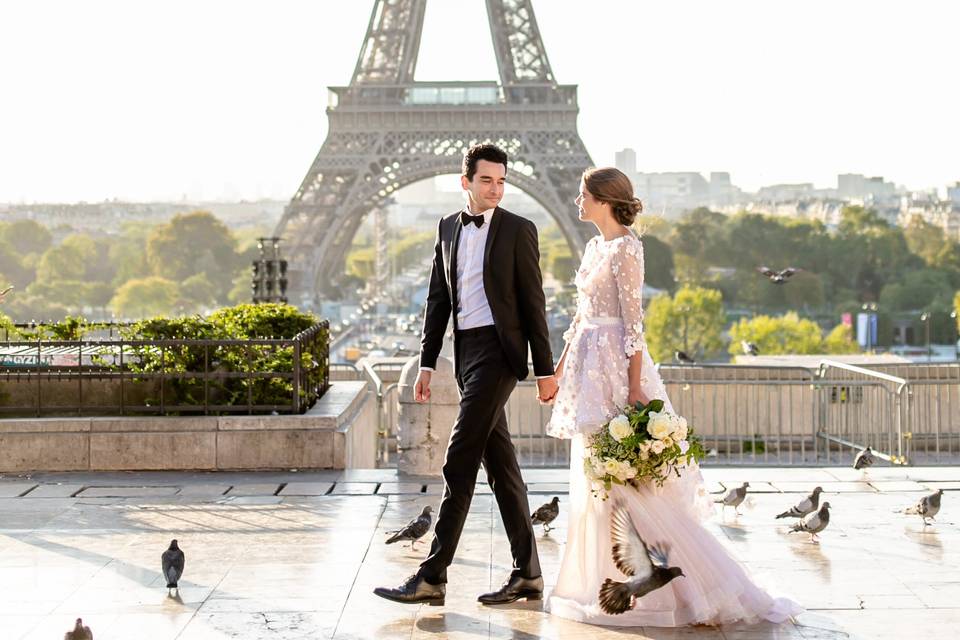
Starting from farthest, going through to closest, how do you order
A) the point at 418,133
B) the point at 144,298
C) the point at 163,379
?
the point at 144,298 < the point at 418,133 < the point at 163,379

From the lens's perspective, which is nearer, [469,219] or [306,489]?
[469,219]

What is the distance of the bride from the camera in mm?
5391

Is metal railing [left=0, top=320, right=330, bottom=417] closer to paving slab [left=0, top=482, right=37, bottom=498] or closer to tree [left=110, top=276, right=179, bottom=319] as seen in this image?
paving slab [left=0, top=482, right=37, bottom=498]

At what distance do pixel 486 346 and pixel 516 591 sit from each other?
1.05m

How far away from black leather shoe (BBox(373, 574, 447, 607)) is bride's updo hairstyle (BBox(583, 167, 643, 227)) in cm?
172

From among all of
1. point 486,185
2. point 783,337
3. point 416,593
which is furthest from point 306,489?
point 783,337

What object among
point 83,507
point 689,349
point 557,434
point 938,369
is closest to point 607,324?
point 557,434

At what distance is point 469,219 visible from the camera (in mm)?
5781

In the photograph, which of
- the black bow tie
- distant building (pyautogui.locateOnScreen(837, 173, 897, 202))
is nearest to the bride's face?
the black bow tie

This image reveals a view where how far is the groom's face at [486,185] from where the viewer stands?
5.66m

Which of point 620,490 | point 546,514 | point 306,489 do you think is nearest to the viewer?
point 620,490

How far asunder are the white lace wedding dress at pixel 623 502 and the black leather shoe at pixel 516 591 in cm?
18

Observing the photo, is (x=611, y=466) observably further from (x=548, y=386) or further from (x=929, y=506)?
(x=929, y=506)

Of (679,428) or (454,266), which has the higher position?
(454,266)
